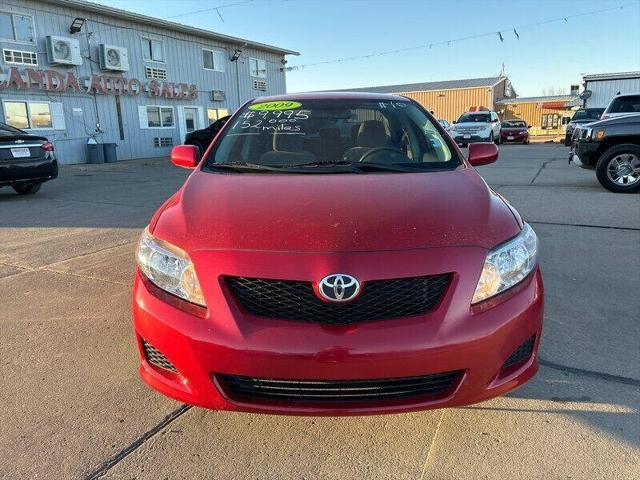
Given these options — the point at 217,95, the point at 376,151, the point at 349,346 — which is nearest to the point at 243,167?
the point at 376,151

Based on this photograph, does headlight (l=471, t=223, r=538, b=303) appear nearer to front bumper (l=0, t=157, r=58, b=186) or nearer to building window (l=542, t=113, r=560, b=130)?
Result: front bumper (l=0, t=157, r=58, b=186)

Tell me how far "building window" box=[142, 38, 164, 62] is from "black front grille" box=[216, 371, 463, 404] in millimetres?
22019

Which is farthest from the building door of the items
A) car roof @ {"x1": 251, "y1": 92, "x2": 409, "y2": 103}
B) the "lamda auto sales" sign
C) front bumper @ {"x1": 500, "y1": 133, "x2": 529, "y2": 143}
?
car roof @ {"x1": 251, "y1": 92, "x2": 409, "y2": 103}

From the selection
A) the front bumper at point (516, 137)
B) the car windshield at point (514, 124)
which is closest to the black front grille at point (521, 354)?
the front bumper at point (516, 137)

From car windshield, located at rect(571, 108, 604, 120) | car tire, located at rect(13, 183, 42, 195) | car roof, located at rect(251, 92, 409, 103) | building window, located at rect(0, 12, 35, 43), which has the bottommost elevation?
car tire, located at rect(13, 183, 42, 195)

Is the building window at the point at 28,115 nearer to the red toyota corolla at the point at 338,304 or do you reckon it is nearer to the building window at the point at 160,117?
the building window at the point at 160,117

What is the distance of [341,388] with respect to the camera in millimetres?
1851

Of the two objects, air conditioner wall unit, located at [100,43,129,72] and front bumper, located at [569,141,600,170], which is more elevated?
air conditioner wall unit, located at [100,43,129,72]

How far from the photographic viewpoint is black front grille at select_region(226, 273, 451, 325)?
1837 millimetres

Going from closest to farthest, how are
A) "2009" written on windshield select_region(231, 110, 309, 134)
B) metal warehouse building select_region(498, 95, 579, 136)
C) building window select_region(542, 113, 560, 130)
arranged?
"2009" written on windshield select_region(231, 110, 309, 134) → metal warehouse building select_region(498, 95, 579, 136) → building window select_region(542, 113, 560, 130)

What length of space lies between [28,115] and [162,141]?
5997 mm

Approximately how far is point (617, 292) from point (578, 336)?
3.34 feet

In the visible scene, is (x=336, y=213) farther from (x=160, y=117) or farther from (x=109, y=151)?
(x=160, y=117)

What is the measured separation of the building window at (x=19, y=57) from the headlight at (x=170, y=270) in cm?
1781
